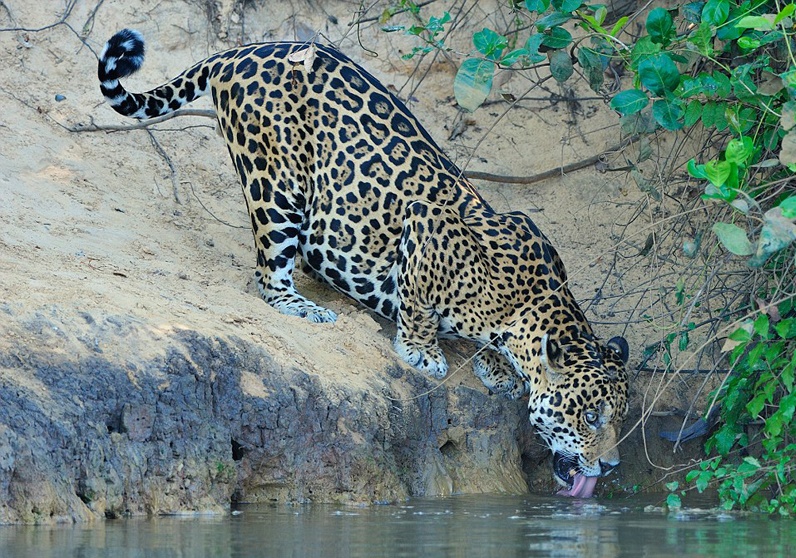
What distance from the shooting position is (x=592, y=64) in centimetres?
747

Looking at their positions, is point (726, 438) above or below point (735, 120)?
below

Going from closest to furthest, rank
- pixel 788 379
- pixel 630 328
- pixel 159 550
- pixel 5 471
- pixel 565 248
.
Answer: pixel 159 550, pixel 5 471, pixel 788 379, pixel 630 328, pixel 565 248

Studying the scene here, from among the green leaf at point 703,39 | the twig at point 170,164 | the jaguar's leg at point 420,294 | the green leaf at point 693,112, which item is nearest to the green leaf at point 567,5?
the green leaf at point 703,39

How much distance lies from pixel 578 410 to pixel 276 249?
2.53 metres

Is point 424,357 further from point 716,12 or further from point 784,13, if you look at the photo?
point 784,13

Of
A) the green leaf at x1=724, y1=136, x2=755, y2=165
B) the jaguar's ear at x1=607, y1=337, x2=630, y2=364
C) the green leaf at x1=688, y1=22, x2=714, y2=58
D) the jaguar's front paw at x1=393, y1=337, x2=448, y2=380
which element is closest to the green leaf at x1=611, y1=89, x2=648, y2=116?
the green leaf at x1=688, y1=22, x2=714, y2=58

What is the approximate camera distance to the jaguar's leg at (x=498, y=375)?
29.7ft

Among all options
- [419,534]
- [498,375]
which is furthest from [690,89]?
[498,375]

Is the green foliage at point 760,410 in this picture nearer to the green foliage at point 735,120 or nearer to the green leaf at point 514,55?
the green foliage at point 735,120

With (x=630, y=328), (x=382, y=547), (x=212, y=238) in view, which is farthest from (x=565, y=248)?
(x=382, y=547)

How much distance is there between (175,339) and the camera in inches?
284

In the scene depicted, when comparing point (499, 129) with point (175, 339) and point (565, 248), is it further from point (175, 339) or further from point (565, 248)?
point (175, 339)

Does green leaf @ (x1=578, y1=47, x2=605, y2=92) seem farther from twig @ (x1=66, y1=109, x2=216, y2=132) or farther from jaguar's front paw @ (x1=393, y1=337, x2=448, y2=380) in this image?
twig @ (x1=66, y1=109, x2=216, y2=132)

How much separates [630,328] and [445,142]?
3.33 m
